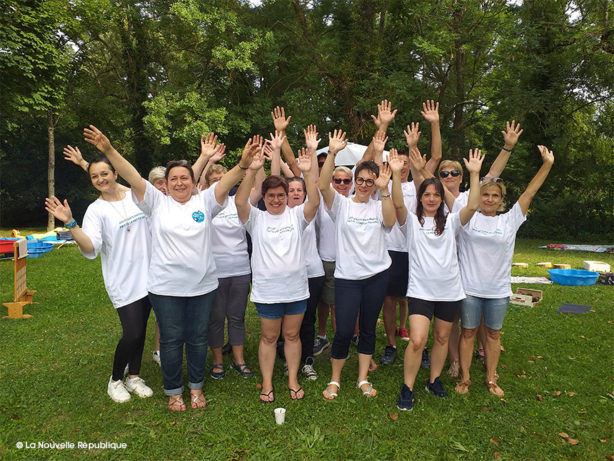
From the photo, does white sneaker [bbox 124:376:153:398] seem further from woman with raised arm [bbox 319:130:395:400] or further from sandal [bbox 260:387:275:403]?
woman with raised arm [bbox 319:130:395:400]

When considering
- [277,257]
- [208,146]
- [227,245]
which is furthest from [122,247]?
[277,257]

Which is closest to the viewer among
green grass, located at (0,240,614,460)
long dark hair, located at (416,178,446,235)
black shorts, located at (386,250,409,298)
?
green grass, located at (0,240,614,460)

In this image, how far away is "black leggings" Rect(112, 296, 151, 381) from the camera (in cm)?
383

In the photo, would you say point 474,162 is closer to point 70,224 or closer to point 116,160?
point 116,160

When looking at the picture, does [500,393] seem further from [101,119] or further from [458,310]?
[101,119]

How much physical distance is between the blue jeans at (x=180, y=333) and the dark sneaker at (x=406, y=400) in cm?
197

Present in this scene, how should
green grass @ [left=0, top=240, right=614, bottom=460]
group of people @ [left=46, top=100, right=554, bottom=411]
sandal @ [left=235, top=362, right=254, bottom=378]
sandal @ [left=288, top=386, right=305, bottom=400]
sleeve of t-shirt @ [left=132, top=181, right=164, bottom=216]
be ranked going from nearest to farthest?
1. green grass @ [left=0, top=240, right=614, bottom=460]
2. sleeve of t-shirt @ [left=132, top=181, right=164, bottom=216]
3. group of people @ [left=46, top=100, right=554, bottom=411]
4. sandal @ [left=288, top=386, right=305, bottom=400]
5. sandal @ [left=235, top=362, right=254, bottom=378]

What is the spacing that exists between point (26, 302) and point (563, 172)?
22.6 m

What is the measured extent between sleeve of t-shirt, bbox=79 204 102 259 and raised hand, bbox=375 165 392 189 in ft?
8.56

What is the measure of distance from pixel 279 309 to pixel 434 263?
1.52 metres

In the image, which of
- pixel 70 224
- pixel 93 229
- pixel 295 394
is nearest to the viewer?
pixel 70 224

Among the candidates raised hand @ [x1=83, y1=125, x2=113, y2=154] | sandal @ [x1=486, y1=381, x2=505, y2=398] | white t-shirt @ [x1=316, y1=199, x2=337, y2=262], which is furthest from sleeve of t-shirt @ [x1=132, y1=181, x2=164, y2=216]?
sandal @ [x1=486, y1=381, x2=505, y2=398]

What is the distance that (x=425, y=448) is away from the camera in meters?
3.40

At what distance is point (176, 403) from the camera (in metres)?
3.93
